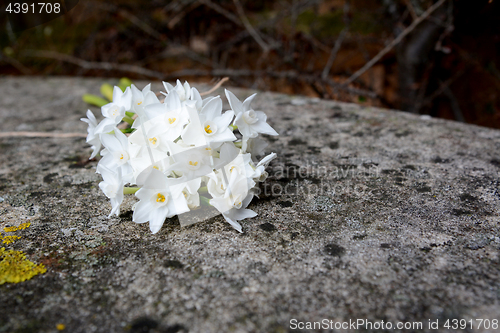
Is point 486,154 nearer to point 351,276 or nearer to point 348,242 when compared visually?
point 348,242

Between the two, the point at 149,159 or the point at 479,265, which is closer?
the point at 479,265

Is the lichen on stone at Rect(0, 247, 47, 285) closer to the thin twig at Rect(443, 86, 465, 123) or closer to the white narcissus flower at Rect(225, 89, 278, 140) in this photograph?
the white narcissus flower at Rect(225, 89, 278, 140)

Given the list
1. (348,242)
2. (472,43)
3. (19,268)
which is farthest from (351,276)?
(472,43)

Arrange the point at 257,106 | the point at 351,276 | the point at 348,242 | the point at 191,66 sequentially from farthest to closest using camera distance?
the point at 191,66 → the point at 257,106 → the point at 348,242 → the point at 351,276

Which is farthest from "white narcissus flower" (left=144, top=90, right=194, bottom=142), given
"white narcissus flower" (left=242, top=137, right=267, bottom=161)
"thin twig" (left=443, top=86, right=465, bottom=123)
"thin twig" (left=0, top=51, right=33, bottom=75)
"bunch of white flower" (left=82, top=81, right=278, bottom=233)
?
"thin twig" (left=0, top=51, right=33, bottom=75)

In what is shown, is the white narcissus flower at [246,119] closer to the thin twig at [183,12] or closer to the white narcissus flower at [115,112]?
the white narcissus flower at [115,112]

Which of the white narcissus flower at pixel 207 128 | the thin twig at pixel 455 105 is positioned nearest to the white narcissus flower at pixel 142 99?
the white narcissus flower at pixel 207 128
